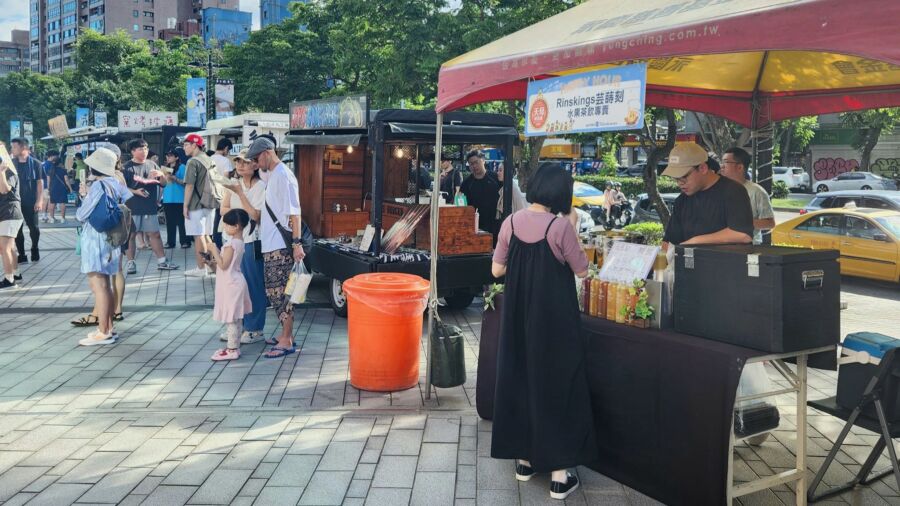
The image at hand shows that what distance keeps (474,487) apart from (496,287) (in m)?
1.44

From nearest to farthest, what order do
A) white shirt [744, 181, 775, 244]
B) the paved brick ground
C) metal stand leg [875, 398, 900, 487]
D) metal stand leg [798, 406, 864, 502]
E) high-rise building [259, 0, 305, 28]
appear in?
1. metal stand leg [875, 398, 900, 487]
2. metal stand leg [798, 406, 864, 502]
3. the paved brick ground
4. white shirt [744, 181, 775, 244]
5. high-rise building [259, 0, 305, 28]

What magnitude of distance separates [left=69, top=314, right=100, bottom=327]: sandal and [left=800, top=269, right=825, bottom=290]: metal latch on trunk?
295 inches

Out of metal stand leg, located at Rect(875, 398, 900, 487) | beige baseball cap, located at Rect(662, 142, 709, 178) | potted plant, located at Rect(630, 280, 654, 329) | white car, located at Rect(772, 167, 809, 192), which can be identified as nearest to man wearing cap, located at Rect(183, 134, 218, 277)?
beige baseball cap, located at Rect(662, 142, 709, 178)

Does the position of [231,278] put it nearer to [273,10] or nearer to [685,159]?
[685,159]

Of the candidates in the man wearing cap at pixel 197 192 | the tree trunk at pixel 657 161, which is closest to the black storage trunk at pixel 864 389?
the tree trunk at pixel 657 161

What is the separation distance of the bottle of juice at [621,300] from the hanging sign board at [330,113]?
501 cm

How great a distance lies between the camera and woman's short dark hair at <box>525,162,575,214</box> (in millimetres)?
4191

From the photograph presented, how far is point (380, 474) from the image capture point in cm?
462

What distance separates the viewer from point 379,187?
8.38 meters

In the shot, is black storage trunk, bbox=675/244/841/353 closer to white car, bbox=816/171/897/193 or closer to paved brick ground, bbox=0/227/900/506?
paved brick ground, bbox=0/227/900/506

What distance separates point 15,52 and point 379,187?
201 metres

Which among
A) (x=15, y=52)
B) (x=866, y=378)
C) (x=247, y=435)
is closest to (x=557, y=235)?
(x=866, y=378)

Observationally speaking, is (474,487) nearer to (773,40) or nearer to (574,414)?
(574,414)

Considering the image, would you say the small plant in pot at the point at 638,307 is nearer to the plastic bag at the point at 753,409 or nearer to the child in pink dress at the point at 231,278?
the plastic bag at the point at 753,409
